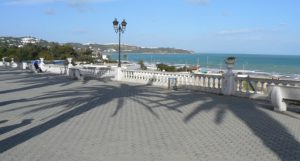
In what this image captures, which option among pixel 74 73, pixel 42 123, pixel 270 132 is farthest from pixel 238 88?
pixel 74 73

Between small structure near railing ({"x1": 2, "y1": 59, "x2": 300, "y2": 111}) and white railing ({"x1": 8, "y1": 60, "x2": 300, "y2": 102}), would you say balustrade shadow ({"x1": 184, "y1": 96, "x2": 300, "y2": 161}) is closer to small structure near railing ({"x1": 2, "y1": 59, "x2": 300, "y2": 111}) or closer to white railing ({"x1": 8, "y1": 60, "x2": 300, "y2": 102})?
small structure near railing ({"x1": 2, "y1": 59, "x2": 300, "y2": 111})

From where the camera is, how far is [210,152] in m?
7.98

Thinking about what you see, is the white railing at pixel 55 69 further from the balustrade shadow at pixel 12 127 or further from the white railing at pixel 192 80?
the balustrade shadow at pixel 12 127

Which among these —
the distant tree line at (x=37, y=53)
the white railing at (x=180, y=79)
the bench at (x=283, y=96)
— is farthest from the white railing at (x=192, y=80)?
the distant tree line at (x=37, y=53)

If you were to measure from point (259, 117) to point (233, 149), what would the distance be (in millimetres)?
4742

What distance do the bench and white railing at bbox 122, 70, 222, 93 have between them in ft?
19.0

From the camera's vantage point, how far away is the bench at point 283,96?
43.6ft

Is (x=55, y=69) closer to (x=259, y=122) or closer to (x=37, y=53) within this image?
(x=259, y=122)

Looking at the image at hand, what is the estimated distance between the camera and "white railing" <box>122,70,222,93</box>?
20.5 m

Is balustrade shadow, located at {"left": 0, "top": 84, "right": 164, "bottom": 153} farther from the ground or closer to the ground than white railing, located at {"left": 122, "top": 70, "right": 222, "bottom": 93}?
closer to the ground

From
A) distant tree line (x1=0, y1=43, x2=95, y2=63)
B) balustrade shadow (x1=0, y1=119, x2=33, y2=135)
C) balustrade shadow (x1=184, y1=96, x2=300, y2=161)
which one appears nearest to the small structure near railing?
balustrade shadow (x1=184, y1=96, x2=300, y2=161)

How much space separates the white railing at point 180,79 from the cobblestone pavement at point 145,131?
4.17 meters

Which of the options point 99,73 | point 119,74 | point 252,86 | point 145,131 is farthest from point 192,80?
point 99,73

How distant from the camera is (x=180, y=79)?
78.6ft
